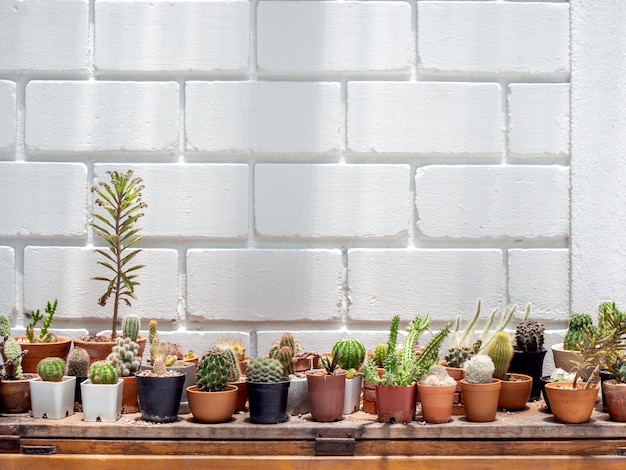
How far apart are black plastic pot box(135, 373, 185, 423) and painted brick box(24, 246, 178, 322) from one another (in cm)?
68

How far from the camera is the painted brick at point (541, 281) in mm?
3256

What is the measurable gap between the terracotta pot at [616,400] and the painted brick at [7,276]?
2291 millimetres

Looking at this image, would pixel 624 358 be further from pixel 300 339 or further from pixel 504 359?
pixel 300 339

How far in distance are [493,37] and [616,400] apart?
149cm

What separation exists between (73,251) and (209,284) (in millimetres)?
567

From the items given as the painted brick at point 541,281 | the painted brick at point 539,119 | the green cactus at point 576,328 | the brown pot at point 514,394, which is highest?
the painted brick at point 539,119

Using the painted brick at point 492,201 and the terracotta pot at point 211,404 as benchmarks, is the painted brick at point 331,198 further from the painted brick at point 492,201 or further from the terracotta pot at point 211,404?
the terracotta pot at point 211,404

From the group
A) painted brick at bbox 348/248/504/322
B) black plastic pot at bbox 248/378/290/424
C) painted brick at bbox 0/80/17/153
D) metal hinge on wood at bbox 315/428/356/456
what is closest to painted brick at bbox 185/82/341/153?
painted brick at bbox 348/248/504/322

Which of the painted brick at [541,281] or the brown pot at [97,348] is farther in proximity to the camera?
the painted brick at [541,281]

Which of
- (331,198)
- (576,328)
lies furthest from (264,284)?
(576,328)

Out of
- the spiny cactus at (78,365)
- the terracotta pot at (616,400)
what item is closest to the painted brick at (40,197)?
the spiny cactus at (78,365)

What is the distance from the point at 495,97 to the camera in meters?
3.25

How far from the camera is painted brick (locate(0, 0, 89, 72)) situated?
3.25m

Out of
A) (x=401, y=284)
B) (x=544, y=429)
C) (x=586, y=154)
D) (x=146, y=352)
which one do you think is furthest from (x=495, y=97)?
(x=146, y=352)
